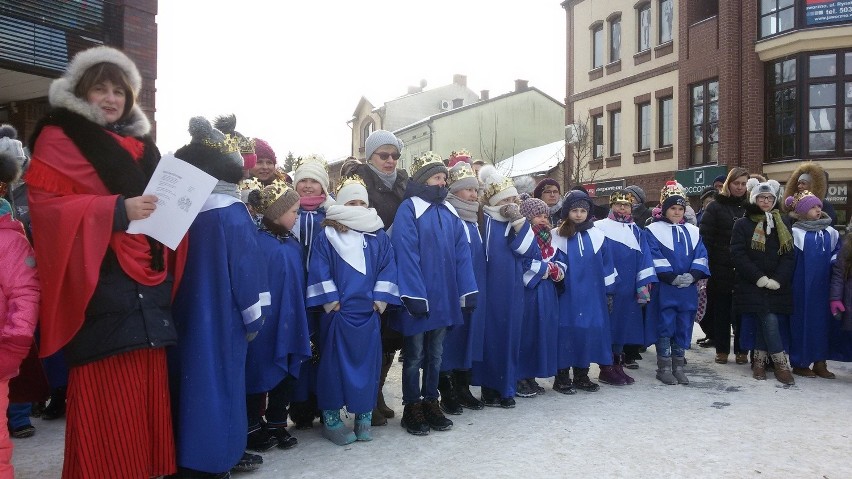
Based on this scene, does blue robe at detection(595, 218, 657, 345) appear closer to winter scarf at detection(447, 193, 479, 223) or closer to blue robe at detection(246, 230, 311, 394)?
winter scarf at detection(447, 193, 479, 223)

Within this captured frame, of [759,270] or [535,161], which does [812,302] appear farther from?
[535,161]

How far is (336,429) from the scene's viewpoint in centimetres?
464

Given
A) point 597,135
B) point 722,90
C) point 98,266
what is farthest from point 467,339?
point 597,135

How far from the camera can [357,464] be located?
13.8ft

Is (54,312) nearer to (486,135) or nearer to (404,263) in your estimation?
(404,263)

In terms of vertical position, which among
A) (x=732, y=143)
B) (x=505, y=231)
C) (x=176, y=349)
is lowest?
(x=176, y=349)

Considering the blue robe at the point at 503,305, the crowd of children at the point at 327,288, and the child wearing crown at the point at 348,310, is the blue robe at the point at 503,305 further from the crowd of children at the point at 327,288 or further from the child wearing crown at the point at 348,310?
the child wearing crown at the point at 348,310

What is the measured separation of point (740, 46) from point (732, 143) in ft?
9.39

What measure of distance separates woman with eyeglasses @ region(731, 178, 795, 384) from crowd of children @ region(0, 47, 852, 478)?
0.07 ft

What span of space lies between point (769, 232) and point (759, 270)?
41cm

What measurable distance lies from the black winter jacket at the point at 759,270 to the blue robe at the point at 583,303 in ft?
5.19

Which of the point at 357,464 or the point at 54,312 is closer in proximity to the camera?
the point at 54,312

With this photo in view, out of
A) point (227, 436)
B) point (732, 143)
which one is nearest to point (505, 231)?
point (227, 436)

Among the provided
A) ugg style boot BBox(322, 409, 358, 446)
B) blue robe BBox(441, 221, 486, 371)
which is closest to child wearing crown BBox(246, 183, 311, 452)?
ugg style boot BBox(322, 409, 358, 446)
